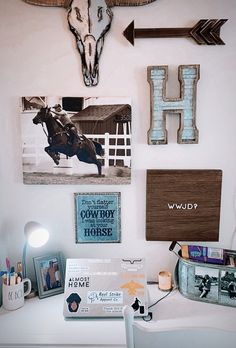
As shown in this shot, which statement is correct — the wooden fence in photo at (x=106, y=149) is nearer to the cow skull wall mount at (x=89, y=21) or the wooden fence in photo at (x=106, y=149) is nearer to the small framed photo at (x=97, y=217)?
the small framed photo at (x=97, y=217)

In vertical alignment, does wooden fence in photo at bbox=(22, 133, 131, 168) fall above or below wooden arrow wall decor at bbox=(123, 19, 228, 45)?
below

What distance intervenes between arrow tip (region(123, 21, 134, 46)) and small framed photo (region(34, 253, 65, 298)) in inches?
41.4

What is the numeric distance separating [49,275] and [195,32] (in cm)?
128

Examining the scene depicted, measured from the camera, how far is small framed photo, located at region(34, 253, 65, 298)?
1428mm

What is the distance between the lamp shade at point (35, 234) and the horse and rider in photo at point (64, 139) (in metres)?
0.31

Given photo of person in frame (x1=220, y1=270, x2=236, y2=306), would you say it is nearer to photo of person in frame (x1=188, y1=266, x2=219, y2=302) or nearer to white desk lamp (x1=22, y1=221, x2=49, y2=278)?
Answer: photo of person in frame (x1=188, y1=266, x2=219, y2=302)

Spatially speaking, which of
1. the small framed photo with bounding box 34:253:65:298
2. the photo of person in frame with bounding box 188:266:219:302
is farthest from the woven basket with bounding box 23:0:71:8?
the photo of person in frame with bounding box 188:266:219:302

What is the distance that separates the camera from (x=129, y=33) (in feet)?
4.44

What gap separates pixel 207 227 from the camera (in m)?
1.46

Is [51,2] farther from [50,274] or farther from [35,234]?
[50,274]

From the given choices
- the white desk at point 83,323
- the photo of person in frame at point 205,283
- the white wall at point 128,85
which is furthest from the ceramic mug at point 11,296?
the photo of person in frame at point 205,283

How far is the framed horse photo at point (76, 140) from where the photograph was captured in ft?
4.59

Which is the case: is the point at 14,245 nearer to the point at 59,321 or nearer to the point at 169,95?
the point at 59,321

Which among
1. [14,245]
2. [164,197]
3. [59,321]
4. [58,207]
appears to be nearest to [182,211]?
[164,197]
